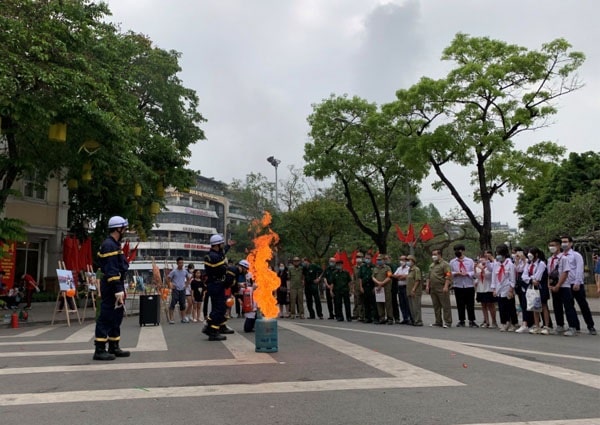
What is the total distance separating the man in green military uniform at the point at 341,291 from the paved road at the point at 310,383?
20.1 ft

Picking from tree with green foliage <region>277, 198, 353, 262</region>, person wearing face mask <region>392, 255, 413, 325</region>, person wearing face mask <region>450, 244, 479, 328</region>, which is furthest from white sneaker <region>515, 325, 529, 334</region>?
tree with green foliage <region>277, 198, 353, 262</region>

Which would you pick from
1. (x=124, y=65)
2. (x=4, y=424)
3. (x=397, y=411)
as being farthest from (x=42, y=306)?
(x=397, y=411)

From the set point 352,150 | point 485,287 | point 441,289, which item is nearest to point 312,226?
point 352,150

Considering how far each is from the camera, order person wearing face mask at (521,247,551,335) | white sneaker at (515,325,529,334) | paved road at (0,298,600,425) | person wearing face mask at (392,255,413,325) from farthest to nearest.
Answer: person wearing face mask at (392,255,413,325)
white sneaker at (515,325,529,334)
person wearing face mask at (521,247,551,335)
paved road at (0,298,600,425)

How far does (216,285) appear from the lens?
984cm

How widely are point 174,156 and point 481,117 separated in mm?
12955

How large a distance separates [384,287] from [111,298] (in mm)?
8415

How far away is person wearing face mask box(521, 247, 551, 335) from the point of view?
11.4 meters

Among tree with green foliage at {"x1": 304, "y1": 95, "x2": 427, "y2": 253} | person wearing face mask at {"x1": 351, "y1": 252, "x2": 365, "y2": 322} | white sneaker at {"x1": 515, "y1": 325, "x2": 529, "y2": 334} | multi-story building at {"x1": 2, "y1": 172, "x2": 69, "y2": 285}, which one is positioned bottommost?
white sneaker at {"x1": 515, "y1": 325, "x2": 529, "y2": 334}

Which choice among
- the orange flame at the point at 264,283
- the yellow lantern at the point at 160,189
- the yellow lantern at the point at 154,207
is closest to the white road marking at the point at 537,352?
the orange flame at the point at 264,283

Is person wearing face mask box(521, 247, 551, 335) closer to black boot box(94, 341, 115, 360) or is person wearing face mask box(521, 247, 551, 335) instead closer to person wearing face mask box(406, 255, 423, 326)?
person wearing face mask box(406, 255, 423, 326)

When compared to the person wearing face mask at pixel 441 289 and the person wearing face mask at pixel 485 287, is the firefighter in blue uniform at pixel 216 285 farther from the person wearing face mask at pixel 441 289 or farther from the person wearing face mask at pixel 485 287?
the person wearing face mask at pixel 485 287

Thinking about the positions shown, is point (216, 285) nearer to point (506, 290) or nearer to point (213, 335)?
point (213, 335)

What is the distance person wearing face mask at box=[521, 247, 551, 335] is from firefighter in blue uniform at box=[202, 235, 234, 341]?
6.72 metres
